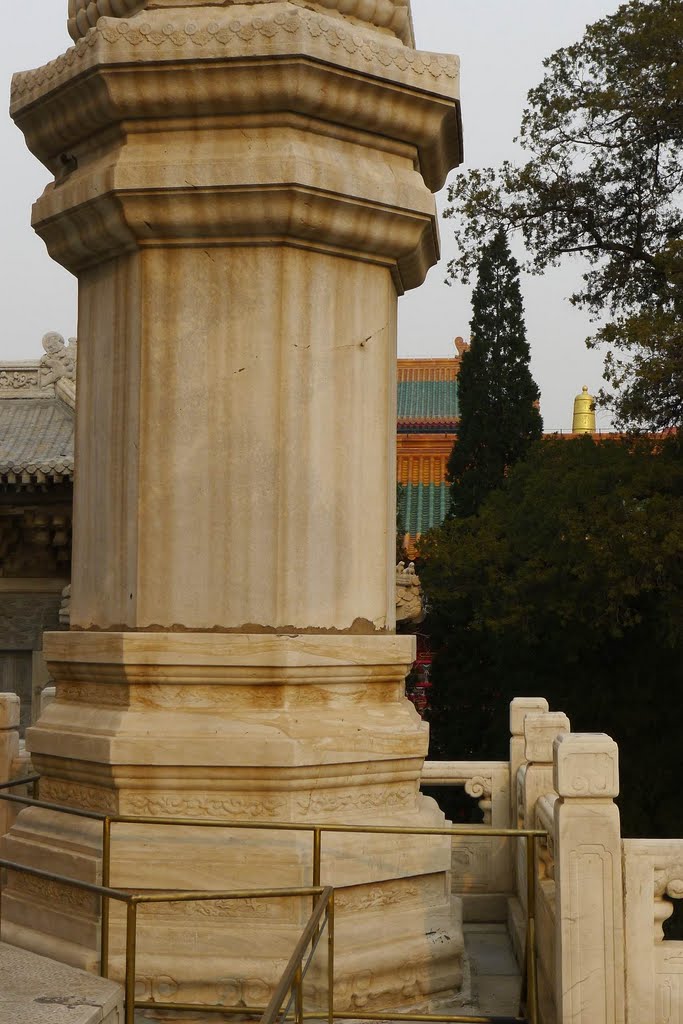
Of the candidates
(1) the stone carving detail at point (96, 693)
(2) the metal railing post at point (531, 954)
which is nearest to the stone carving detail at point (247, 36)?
→ (1) the stone carving detail at point (96, 693)

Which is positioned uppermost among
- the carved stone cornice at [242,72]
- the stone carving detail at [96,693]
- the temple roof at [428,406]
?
the temple roof at [428,406]

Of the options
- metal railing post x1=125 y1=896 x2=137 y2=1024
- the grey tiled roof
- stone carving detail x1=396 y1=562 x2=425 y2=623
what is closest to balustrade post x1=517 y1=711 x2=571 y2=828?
metal railing post x1=125 y1=896 x2=137 y2=1024

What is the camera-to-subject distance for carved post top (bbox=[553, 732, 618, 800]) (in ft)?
11.7

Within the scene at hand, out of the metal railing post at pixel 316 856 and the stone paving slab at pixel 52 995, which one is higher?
the metal railing post at pixel 316 856

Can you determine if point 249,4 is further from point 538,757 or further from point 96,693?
point 538,757

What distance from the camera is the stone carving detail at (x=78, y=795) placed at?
4.09 meters

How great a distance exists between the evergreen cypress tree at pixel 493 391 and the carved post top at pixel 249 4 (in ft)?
50.5

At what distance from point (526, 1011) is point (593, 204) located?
45.4 ft

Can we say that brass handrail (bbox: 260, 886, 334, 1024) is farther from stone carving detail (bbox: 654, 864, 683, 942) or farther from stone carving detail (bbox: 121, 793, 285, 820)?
stone carving detail (bbox: 654, 864, 683, 942)

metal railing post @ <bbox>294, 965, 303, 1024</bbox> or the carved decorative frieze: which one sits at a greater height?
the carved decorative frieze

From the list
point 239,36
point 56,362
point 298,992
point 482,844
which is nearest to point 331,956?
point 298,992

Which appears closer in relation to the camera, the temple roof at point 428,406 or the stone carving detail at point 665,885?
the stone carving detail at point 665,885

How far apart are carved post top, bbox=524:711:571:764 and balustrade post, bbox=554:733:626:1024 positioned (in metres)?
2.32

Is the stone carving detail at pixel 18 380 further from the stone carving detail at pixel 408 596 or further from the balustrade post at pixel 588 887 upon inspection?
the balustrade post at pixel 588 887
